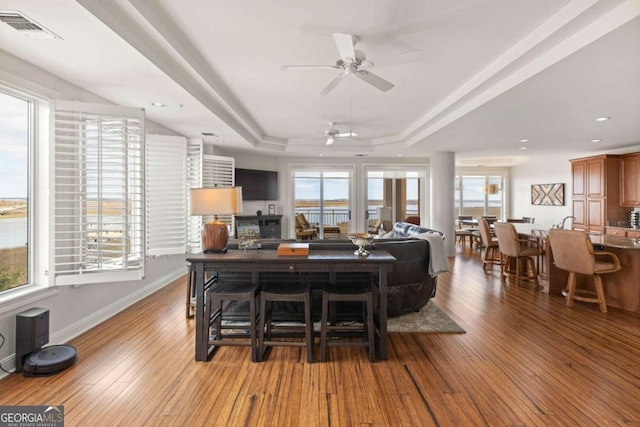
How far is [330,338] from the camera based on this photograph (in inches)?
124

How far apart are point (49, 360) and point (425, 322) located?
350 centimetres

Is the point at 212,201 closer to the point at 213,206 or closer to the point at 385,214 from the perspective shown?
the point at 213,206

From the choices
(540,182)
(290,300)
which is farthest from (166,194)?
(540,182)

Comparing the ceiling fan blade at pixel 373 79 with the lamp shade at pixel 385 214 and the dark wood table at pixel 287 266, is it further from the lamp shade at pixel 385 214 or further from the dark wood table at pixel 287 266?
the lamp shade at pixel 385 214

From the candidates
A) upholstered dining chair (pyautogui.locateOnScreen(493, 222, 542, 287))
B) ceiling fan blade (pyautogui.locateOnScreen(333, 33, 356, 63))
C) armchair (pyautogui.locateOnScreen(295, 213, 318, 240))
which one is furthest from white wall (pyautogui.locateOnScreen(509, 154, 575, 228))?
ceiling fan blade (pyautogui.locateOnScreen(333, 33, 356, 63))

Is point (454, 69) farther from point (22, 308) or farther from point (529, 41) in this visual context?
point (22, 308)

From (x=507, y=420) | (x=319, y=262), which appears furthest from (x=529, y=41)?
(x=507, y=420)

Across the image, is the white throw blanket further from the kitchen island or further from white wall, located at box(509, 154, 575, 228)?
white wall, located at box(509, 154, 575, 228)

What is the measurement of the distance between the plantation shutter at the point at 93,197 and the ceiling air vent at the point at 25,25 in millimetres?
765

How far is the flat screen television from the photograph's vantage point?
308 inches

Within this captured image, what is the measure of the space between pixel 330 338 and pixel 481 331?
1.62m

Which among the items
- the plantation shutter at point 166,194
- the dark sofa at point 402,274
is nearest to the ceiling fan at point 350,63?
the dark sofa at point 402,274

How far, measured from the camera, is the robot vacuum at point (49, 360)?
248 cm

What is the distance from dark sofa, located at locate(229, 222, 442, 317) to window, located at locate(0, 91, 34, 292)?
180 centimetres
